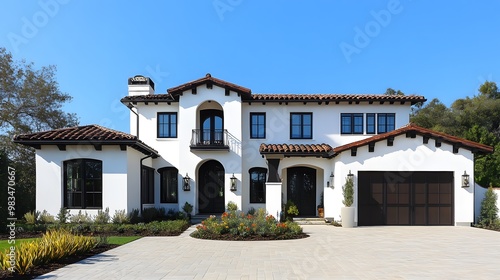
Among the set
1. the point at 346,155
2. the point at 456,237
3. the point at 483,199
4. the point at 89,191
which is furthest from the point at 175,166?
the point at 483,199

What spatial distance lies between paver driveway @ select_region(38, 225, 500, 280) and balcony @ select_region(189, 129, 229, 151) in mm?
6305

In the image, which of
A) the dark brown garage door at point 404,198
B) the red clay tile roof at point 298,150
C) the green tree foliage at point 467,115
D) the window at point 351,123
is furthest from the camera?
the green tree foliage at point 467,115

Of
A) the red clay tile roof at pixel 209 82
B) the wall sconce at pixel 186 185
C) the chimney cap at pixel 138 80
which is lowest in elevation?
the wall sconce at pixel 186 185

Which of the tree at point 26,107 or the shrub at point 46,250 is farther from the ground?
the tree at point 26,107

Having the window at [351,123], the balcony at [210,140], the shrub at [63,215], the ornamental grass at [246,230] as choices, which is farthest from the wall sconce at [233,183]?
the shrub at [63,215]

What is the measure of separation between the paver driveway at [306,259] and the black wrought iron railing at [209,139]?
6401 mm

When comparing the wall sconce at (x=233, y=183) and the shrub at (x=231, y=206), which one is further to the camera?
the wall sconce at (x=233, y=183)

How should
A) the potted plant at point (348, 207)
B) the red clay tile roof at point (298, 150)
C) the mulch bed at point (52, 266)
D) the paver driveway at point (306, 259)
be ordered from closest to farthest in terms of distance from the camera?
the mulch bed at point (52, 266) < the paver driveway at point (306, 259) < the potted plant at point (348, 207) < the red clay tile roof at point (298, 150)

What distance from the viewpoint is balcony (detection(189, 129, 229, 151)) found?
19.0m

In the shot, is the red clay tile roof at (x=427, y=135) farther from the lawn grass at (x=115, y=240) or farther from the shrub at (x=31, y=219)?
the shrub at (x=31, y=219)

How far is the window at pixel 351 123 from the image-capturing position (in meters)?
20.2

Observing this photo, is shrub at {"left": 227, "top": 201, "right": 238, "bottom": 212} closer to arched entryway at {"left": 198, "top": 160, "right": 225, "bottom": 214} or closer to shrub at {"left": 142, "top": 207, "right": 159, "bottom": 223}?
arched entryway at {"left": 198, "top": 160, "right": 225, "bottom": 214}

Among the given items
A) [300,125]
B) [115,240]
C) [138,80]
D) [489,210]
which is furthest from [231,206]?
[489,210]

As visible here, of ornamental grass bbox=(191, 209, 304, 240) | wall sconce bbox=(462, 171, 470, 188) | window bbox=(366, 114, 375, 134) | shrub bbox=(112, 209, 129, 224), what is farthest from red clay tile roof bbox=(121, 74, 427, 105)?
ornamental grass bbox=(191, 209, 304, 240)
